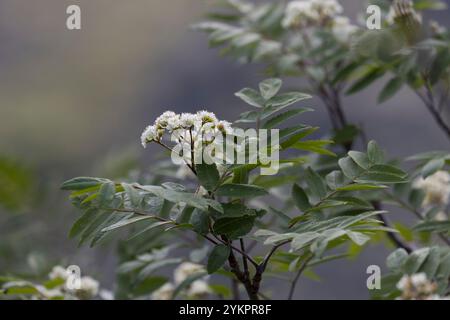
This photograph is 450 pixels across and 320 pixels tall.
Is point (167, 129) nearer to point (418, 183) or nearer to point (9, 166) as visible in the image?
point (418, 183)

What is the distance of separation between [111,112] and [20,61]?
19.6 inches

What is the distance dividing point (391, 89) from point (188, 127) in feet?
1.86

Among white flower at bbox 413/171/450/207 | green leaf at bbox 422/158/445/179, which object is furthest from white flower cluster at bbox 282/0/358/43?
green leaf at bbox 422/158/445/179

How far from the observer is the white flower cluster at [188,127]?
803mm

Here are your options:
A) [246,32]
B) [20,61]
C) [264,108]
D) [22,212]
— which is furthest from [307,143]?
[20,61]

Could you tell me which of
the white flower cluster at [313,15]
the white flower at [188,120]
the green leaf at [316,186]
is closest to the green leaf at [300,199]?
the green leaf at [316,186]

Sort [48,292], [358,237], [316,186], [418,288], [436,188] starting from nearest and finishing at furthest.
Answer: [358,237], [418,288], [316,186], [48,292], [436,188]

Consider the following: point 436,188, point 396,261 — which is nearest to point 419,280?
point 396,261

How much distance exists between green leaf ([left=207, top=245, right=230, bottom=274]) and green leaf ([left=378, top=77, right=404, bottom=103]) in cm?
55

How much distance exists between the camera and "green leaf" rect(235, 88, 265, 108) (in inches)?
35.7

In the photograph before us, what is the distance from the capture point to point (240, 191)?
2.67ft

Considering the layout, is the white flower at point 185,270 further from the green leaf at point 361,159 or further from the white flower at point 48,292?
the green leaf at point 361,159

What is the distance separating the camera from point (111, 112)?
3.26m

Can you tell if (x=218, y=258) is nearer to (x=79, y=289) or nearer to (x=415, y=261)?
(x=415, y=261)
